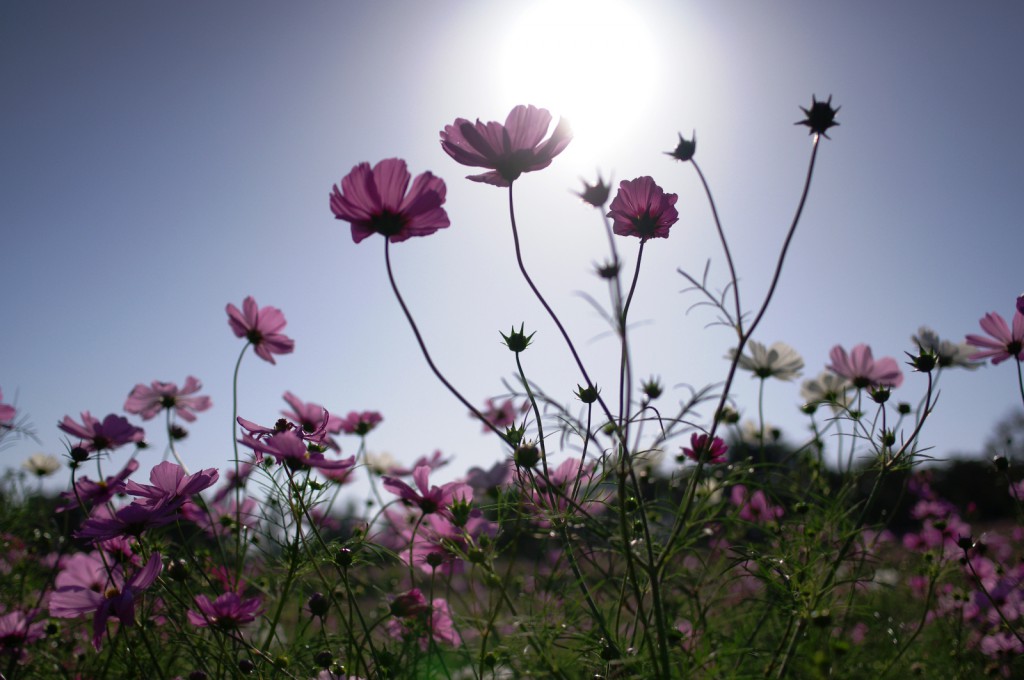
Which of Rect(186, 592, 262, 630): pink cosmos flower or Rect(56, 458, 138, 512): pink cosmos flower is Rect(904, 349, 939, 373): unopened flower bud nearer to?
Rect(186, 592, 262, 630): pink cosmos flower

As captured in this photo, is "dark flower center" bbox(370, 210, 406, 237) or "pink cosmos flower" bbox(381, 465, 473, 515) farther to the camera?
"pink cosmos flower" bbox(381, 465, 473, 515)

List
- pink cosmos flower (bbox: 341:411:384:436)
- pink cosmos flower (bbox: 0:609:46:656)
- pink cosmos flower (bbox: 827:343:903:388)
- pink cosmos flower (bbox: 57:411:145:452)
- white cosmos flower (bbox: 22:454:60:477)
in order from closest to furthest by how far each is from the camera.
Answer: pink cosmos flower (bbox: 0:609:46:656), pink cosmos flower (bbox: 57:411:145:452), pink cosmos flower (bbox: 827:343:903:388), pink cosmos flower (bbox: 341:411:384:436), white cosmos flower (bbox: 22:454:60:477)

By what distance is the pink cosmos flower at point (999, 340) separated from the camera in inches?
47.3

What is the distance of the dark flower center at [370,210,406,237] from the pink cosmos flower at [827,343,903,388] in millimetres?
1167

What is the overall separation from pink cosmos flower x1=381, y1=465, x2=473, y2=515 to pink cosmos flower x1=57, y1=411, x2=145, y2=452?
715mm

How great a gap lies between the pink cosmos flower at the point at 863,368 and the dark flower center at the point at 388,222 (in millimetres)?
1167

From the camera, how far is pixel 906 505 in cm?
715

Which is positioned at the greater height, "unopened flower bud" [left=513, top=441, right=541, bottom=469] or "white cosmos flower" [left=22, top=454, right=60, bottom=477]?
"white cosmos flower" [left=22, top=454, right=60, bottom=477]

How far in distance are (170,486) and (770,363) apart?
4.35 feet

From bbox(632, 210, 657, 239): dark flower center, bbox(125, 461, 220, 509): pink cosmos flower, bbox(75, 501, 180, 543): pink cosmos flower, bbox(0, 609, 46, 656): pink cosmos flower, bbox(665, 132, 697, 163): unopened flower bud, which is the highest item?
bbox(665, 132, 697, 163): unopened flower bud

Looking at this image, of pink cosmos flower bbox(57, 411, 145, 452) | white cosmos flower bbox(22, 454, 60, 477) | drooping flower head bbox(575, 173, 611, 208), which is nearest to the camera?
drooping flower head bbox(575, 173, 611, 208)

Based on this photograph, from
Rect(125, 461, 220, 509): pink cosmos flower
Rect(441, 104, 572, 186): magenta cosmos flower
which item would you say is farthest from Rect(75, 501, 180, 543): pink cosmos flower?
Rect(441, 104, 572, 186): magenta cosmos flower

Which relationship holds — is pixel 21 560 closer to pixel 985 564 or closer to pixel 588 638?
pixel 588 638

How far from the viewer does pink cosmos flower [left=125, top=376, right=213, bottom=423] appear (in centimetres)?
157
